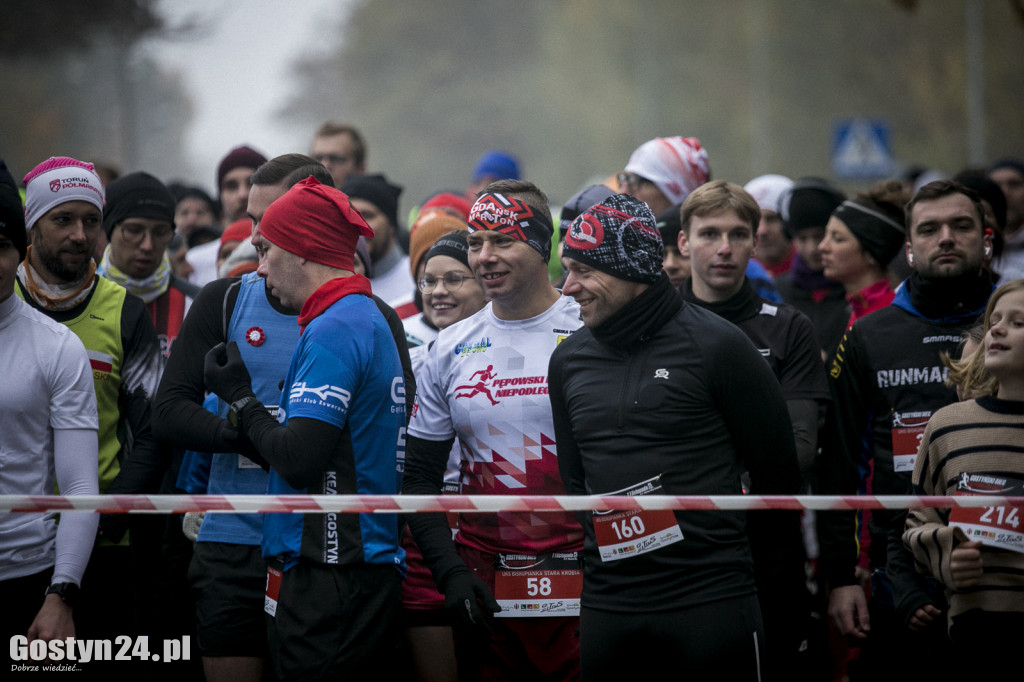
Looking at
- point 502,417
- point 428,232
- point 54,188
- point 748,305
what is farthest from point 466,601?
point 428,232

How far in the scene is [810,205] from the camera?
7.00 metres

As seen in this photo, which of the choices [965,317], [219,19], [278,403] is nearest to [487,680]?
[278,403]

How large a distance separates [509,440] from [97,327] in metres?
1.88

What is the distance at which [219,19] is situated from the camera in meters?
26.6

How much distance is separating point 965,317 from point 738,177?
3861 cm

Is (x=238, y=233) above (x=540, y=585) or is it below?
above

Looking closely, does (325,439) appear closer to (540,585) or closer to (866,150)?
(540,585)

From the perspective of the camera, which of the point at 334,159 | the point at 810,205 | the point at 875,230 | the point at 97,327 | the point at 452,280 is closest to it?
the point at 97,327

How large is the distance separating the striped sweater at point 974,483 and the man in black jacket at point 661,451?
23.7 inches

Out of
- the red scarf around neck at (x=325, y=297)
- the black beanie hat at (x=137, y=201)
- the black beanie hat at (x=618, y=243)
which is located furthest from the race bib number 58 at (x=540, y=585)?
the black beanie hat at (x=137, y=201)

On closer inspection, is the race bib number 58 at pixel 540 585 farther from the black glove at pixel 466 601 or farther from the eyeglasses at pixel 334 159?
the eyeglasses at pixel 334 159

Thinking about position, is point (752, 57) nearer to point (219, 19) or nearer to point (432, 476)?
point (219, 19)

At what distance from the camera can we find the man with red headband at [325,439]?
11.0 ft

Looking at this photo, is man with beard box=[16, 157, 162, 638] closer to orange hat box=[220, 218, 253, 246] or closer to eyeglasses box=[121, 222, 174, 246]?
eyeglasses box=[121, 222, 174, 246]
